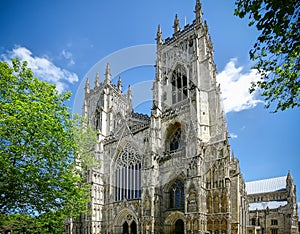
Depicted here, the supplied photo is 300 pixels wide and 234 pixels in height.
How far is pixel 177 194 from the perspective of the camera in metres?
23.8

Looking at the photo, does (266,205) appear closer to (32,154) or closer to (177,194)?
(177,194)

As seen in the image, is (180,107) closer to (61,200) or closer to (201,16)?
(201,16)

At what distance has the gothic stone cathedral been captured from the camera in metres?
21.2

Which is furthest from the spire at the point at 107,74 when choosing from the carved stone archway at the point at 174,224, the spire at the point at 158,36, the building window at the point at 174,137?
the carved stone archway at the point at 174,224

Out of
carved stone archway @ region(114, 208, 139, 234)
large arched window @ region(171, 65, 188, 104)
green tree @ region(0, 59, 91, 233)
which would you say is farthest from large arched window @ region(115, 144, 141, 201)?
green tree @ region(0, 59, 91, 233)

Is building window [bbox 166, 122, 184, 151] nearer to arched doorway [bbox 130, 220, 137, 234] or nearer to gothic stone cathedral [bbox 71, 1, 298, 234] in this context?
gothic stone cathedral [bbox 71, 1, 298, 234]

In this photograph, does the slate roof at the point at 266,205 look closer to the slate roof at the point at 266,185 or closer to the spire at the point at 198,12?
the slate roof at the point at 266,185

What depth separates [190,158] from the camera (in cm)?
2245

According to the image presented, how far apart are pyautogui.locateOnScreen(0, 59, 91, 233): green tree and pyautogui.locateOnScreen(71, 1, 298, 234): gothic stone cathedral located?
12244 millimetres

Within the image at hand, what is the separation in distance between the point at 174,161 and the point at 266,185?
35.3 meters

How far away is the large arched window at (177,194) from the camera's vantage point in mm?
23406

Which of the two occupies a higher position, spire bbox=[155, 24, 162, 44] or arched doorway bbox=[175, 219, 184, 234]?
spire bbox=[155, 24, 162, 44]

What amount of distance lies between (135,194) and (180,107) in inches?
416

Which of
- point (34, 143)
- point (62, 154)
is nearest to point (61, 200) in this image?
point (62, 154)
